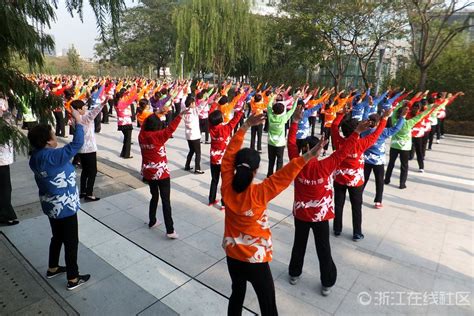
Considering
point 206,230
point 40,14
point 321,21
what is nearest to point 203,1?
point 321,21

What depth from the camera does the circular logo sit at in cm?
314

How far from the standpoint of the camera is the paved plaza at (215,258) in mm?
3057

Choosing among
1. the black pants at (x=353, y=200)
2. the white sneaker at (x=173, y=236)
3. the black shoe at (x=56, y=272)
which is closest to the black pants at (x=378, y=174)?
the black pants at (x=353, y=200)

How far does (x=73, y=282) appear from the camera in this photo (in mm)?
3137

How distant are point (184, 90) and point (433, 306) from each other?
1041 cm

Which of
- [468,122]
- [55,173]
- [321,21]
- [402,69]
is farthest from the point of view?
[402,69]

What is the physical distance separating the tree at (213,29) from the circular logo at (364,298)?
759 inches

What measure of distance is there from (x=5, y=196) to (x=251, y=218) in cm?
385

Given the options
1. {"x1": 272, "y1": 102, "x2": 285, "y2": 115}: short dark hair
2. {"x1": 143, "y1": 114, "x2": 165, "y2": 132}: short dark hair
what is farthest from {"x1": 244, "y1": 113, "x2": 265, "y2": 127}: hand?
{"x1": 272, "y1": 102, "x2": 285, "y2": 115}: short dark hair

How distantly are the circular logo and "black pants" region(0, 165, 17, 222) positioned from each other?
4.57 m

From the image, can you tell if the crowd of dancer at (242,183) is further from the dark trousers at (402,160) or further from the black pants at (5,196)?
the dark trousers at (402,160)

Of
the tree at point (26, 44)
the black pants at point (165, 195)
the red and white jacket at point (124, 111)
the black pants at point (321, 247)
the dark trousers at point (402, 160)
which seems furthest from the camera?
the red and white jacket at point (124, 111)

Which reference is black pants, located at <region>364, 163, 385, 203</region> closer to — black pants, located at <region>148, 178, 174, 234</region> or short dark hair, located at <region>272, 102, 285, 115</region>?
short dark hair, located at <region>272, 102, 285, 115</region>

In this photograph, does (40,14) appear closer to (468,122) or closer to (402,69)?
(468,122)
